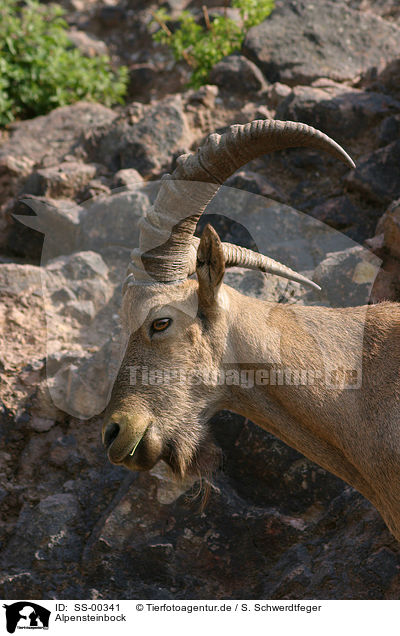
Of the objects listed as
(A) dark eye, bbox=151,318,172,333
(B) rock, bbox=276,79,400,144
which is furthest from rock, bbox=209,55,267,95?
(A) dark eye, bbox=151,318,172,333

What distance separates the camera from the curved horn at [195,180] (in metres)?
4.86

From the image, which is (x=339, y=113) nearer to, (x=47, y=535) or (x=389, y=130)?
(x=389, y=130)

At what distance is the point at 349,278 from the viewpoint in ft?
23.8

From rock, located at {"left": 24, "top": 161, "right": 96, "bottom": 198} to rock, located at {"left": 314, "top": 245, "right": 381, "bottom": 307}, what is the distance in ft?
13.3

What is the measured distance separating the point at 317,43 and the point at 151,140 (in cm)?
331

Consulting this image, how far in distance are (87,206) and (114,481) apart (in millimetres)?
4010

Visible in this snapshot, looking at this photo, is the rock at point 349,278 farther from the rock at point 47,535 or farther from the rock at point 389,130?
the rock at point 47,535

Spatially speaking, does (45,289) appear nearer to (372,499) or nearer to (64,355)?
(64,355)

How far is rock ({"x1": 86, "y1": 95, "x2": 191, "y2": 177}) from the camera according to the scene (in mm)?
9656

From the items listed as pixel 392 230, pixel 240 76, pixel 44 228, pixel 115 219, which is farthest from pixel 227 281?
pixel 240 76

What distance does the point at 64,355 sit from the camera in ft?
25.0

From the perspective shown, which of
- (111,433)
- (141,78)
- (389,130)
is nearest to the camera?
(111,433)

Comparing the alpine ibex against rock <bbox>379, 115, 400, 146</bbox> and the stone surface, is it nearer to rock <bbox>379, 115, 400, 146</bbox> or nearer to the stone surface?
the stone surface
